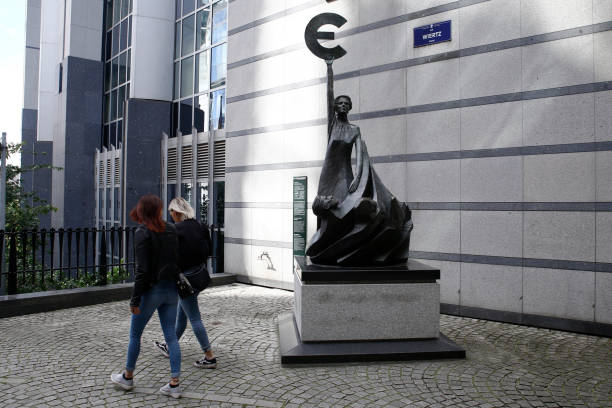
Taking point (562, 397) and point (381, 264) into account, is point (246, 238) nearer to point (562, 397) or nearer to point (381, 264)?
point (381, 264)

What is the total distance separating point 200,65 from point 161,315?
14106 millimetres

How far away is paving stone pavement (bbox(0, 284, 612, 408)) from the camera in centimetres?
396

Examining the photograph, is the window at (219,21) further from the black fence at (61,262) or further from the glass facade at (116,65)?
the black fence at (61,262)

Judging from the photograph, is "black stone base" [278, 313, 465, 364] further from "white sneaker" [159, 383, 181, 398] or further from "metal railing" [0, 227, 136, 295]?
"metal railing" [0, 227, 136, 295]

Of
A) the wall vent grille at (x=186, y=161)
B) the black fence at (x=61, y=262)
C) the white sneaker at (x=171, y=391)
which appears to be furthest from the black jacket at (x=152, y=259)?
the wall vent grille at (x=186, y=161)

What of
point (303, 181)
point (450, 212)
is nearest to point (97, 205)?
point (303, 181)

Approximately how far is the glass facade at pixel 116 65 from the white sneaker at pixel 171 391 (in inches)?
685

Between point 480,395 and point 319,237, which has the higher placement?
point 319,237

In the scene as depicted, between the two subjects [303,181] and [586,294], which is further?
[303,181]

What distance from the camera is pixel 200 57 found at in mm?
16625

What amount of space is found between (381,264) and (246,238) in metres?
5.95

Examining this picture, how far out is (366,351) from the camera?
5.01 meters

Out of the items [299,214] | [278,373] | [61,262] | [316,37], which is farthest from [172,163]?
[278,373]

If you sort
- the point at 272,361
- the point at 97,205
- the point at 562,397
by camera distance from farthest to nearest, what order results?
1. the point at 97,205
2. the point at 272,361
3. the point at 562,397
